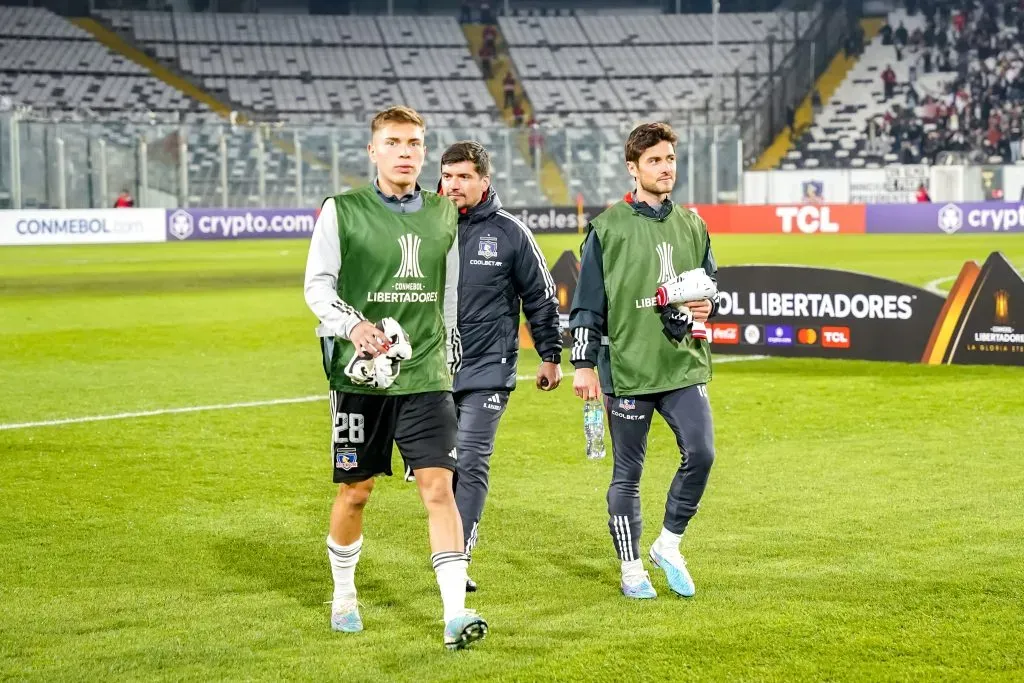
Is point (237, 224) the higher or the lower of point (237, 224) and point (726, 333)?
the higher

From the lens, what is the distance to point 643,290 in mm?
6117

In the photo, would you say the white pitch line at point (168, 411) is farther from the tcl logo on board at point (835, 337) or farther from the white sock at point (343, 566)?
the white sock at point (343, 566)

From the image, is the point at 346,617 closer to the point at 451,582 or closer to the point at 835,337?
the point at 451,582

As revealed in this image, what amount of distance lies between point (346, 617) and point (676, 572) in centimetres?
140

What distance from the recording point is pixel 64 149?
124ft

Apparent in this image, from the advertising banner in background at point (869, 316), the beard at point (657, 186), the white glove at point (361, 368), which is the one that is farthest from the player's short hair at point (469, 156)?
the advertising banner in background at point (869, 316)

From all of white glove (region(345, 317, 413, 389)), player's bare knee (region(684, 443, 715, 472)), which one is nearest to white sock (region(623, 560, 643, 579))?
player's bare knee (region(684, 443, 715, 472))

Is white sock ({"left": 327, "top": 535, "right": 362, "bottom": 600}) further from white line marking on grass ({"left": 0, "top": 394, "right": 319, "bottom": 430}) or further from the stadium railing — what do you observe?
the stadium railing

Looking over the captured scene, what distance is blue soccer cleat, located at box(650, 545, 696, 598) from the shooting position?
239 inches

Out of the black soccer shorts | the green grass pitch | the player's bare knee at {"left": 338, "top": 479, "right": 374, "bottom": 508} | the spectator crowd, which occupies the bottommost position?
the green grass pitch

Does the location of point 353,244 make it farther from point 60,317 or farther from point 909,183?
point 909,183

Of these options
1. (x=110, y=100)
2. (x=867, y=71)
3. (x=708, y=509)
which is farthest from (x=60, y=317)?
(x=867, y=71)

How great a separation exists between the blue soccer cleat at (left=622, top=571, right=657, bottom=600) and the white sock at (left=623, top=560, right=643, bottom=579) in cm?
1

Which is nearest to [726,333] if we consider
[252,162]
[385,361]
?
[385,361]
